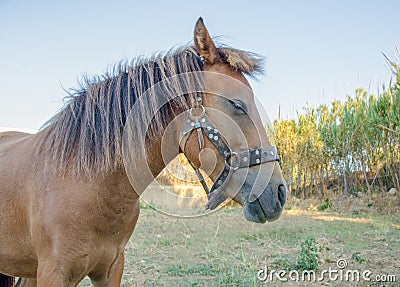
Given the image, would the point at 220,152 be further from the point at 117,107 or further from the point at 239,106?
the point at 117,107

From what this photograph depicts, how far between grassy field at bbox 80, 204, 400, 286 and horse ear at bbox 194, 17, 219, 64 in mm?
2147

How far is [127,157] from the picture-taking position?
183cm

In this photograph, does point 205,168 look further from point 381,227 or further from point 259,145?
point 381,227

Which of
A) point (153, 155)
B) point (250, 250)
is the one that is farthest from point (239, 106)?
point (250, 250)

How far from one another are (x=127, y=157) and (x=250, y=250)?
349cm

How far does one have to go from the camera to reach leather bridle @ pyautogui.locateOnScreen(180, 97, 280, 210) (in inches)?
64.3

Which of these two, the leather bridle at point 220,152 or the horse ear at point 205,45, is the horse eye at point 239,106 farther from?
the horse ear at point 205,45

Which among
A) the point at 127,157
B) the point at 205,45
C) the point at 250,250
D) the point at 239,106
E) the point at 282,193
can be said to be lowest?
the point at 250,250

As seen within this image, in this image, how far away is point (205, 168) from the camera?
174 centimetres

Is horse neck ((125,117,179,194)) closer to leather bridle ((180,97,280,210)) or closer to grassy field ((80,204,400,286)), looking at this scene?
leather bridle ((180,97,280,210))

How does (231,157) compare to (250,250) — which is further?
(250,250)

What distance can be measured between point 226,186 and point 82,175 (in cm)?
75

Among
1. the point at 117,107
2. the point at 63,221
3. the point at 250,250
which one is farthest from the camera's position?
the point at 250,250

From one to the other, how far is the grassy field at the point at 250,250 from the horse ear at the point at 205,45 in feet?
7.05
